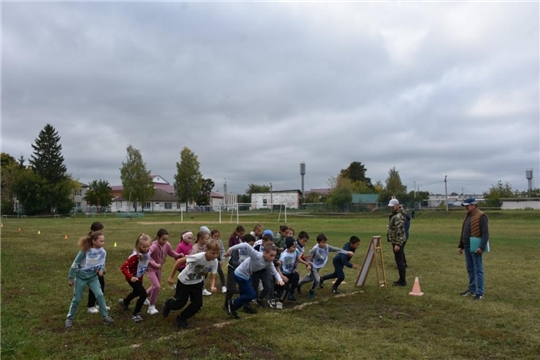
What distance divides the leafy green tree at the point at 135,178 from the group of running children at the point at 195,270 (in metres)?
86.4

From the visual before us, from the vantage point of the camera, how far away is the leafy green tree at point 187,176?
9406 centimetres

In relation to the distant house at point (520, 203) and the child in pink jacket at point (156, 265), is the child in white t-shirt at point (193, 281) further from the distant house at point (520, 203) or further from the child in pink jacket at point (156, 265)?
the distant house at point (520, 203)

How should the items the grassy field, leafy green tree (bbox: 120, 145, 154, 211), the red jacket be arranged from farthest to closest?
leafy green tree (bbox: 120, 145, 154, 211) → the red jacket → the grassy field

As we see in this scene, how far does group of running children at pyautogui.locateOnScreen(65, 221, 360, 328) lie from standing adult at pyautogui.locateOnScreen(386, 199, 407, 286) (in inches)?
66.2

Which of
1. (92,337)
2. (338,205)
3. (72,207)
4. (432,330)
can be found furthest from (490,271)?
(72,207)

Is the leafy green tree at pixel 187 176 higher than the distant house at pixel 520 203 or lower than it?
higher

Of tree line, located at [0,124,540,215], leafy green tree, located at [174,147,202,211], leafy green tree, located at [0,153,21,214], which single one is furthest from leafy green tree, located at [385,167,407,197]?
leafy green tree, located at [0,153,21,214]

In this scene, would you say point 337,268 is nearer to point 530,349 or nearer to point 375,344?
point 375,344

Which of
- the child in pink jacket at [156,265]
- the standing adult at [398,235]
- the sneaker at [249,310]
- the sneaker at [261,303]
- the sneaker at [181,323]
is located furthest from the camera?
the standing adult at [398,235]

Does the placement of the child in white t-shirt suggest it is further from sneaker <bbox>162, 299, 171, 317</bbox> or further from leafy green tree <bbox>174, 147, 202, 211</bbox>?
leafy green tree <bbox>174, 147, 202, 211</bbox>

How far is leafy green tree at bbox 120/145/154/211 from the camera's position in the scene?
91750 mm

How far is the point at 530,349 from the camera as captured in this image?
6020 millimetres

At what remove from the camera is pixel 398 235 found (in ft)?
36.0

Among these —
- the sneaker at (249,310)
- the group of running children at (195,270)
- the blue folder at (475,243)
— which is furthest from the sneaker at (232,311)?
the blue folder at (475,243)
